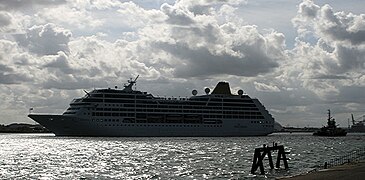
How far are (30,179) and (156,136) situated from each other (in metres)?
89.5

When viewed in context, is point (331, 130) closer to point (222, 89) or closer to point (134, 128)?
point (222, 89)

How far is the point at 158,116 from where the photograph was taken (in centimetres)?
13400

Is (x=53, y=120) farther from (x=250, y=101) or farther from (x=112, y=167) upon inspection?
A: (x=112, y=167)

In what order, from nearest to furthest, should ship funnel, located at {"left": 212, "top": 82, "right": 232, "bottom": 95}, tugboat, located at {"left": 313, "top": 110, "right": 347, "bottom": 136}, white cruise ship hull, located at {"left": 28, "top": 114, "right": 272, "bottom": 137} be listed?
white cruise ship hull, located at {"left": 28, "top": 114, "right": 272, "bottom": 137}, ship funnel, located at {"left": 212, "top": 82, "right": 232, "bottom": 95}, tugboat, located at {"left": 313, "top": 110, "right": 347, "bottom": 136}

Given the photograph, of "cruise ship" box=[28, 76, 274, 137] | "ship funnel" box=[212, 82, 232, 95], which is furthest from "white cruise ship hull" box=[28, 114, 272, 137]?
"ship funnel" box=[212, 82, 232, 95]

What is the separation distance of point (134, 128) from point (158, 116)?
7.04m

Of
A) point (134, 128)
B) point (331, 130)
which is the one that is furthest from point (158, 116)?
point (331, 130)

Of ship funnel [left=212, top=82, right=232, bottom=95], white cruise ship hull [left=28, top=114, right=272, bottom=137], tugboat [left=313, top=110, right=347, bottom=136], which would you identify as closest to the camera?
white cruise ship hull [left=28, top=114, right=272, bottom=137]

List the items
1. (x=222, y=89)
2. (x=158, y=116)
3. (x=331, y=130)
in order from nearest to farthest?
(x=158, y=116) < (x=222, y=89) < (x=331, y=130)

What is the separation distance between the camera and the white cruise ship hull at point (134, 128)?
12619 centimetres

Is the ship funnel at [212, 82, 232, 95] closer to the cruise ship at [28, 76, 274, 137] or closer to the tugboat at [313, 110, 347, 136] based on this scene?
the cruise ship at [28, 76, 274, 137]

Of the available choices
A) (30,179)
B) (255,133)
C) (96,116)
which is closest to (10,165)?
(30,179)

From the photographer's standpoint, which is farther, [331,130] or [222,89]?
[331,130]

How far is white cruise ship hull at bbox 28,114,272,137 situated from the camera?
126188 millimetres
